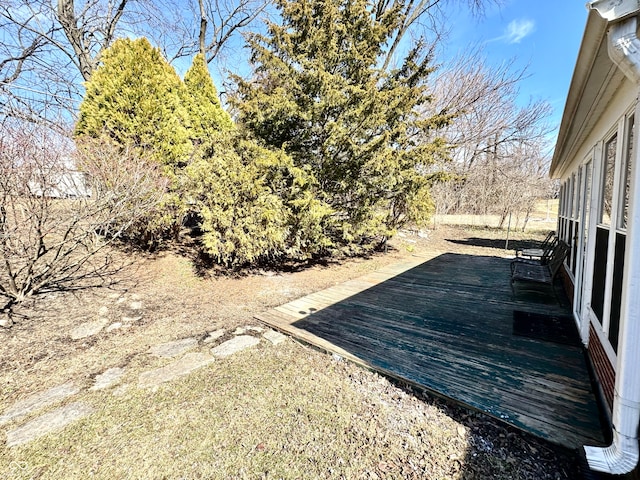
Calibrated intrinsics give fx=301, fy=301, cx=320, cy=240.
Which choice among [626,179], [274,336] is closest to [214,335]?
→ [274,336]

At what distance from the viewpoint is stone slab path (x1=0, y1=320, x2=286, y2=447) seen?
216cm

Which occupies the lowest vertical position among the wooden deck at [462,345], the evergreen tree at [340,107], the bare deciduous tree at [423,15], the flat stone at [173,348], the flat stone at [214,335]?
the wooden deck at [462,345]

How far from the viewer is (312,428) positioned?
84.3 inches

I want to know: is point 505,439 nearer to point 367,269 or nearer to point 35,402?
point 35,402

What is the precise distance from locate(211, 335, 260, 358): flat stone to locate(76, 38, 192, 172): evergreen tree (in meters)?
4.04

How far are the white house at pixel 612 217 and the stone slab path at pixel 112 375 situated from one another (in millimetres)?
2857

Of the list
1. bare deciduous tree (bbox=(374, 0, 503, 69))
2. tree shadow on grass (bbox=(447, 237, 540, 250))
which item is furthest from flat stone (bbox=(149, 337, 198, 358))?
bare deciduous tree (bbox=(374, 0, 503, 69))

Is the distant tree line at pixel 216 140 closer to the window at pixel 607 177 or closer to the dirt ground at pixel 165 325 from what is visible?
the dirt ground at pixel 165 325

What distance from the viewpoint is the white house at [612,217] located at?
158 centimetres

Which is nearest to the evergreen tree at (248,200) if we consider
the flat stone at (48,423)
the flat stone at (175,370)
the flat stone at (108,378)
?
the flat stone at (175,370)

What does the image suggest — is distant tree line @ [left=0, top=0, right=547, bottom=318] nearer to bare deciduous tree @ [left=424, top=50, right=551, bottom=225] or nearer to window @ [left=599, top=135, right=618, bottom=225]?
window @ [left=599, top=135, right=618, bottom=225]

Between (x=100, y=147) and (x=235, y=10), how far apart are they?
9499mm

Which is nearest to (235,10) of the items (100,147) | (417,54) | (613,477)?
(417,54)

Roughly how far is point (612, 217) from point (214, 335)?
4.05 meters
